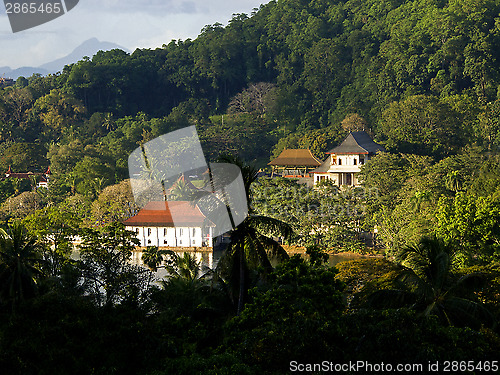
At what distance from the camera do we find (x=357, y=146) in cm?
4197

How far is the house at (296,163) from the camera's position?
1884 inches

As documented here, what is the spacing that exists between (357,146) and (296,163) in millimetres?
7202

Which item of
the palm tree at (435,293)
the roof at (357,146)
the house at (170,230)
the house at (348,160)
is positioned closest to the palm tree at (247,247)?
the palm tree at (435,293)

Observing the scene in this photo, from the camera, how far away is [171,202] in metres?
36.7

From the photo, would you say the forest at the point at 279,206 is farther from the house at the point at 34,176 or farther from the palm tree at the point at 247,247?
the house at the point at 34,176

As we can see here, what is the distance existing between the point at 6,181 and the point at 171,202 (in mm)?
17491

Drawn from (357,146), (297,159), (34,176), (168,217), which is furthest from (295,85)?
(168,217)

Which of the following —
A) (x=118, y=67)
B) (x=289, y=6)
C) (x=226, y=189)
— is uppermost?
(x=289, y=6)

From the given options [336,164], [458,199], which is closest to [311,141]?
[336,164]

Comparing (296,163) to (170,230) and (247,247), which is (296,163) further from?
(247,247)

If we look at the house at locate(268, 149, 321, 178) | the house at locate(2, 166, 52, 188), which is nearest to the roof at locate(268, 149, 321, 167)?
the house at locate(268, 149, 321, 178)

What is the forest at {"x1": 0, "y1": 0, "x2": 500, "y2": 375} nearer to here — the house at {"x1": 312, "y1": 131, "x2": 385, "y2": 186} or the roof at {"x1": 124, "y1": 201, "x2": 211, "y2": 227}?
the roof at {"x1": 124, "y1": 201, "x2": 211, "y2": 227}

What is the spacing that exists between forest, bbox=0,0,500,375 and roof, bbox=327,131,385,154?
1.96 m

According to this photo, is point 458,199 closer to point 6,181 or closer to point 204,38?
point 6,181
